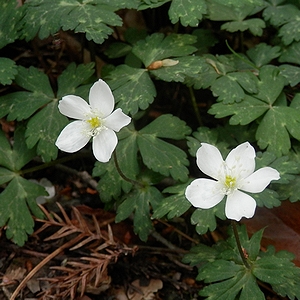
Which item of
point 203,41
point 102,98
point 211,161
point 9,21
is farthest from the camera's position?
point 203,41

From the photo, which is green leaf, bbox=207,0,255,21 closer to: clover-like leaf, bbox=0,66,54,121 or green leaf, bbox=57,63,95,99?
green leaf, bbox=57,63,95,99

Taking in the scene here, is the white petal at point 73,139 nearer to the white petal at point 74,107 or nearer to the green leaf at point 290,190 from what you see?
the white petal at point 74,107

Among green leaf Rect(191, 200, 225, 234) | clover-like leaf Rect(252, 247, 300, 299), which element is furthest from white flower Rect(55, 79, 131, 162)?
clover-like leaf Rect(252, 247, 300, 299)

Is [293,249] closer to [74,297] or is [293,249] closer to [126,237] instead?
[126,237]

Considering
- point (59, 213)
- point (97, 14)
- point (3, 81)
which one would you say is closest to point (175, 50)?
point (97, 14)

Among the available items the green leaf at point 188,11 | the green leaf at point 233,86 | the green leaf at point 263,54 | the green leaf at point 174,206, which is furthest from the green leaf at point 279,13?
the green leaf at point 174,206

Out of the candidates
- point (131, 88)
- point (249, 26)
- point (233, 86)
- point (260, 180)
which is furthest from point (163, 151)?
point (249, 26)

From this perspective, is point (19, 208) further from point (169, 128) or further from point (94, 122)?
point (169, 128)
